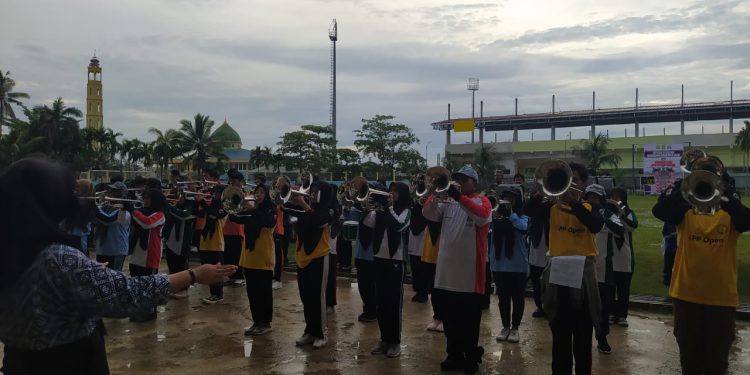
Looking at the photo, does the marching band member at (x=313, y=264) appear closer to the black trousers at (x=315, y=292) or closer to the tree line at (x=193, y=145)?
the black trousers at (x=315, y=292)

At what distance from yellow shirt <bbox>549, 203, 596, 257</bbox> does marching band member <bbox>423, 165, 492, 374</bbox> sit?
80cm

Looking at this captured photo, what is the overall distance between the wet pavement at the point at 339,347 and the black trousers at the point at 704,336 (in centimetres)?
143

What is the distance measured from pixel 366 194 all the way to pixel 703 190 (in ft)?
12.4

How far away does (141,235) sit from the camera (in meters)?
7.87

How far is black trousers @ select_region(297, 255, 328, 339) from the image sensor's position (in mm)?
6578

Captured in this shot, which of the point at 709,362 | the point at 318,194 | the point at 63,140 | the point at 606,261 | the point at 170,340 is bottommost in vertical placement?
the point at 170,340

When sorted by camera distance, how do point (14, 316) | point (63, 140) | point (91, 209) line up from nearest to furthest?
point (14, 316) < point (91, 209) < point (63, 140)

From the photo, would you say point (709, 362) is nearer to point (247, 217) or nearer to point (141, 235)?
point (247, 217)

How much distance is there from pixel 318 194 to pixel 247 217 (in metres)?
1.07

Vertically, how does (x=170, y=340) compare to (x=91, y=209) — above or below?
below

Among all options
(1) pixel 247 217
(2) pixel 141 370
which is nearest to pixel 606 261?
(1) pixel 247 217

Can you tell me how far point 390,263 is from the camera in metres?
6.58

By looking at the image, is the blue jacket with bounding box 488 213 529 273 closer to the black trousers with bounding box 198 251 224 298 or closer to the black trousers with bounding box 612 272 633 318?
the black trousers with bounding box 612 272 633 318

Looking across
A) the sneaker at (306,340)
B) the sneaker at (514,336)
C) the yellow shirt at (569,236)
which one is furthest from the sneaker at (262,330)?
the yellow shirt at (569,236)
